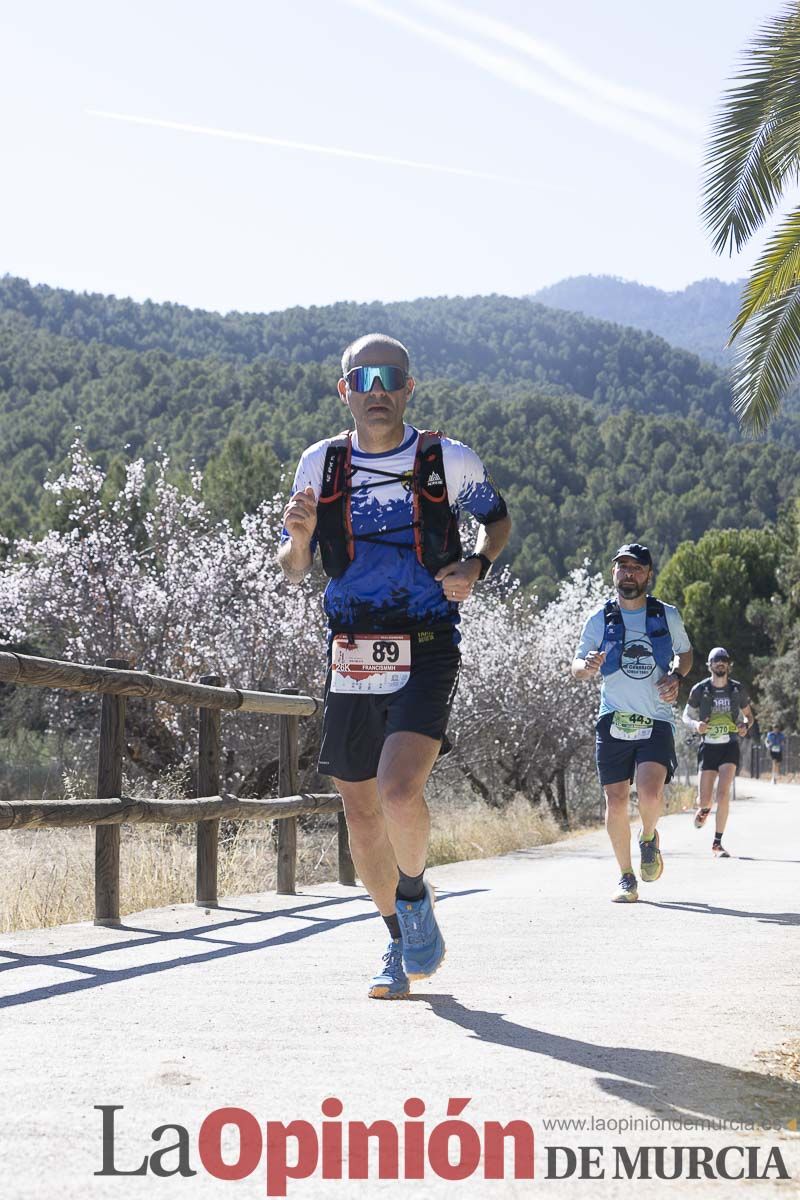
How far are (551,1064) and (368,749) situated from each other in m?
1.46

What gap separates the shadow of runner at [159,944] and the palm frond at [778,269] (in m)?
6.29

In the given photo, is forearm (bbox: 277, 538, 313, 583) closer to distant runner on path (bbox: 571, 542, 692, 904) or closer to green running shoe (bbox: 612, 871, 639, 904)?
distant runner on path (bbox: 571, 542, 692, 904)

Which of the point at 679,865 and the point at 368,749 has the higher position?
the point at 368,749

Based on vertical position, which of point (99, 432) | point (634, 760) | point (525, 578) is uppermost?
point (99, 432)

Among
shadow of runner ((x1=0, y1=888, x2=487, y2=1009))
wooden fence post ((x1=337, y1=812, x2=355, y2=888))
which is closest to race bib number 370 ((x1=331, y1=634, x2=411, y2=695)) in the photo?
shadow of runner ((x1=0, y1=888, x2=487, y2=1009))

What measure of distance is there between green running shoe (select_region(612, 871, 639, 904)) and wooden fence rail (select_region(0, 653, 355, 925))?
199cm

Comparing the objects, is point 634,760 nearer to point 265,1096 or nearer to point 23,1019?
point 23,1019

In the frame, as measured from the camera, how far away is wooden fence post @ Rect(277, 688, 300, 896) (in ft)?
32.5

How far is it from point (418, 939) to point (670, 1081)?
56.2 inches

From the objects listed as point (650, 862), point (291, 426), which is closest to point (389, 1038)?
point (650, 862)

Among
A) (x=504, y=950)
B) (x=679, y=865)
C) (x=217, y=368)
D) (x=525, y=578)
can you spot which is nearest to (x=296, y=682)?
(x=679, y=865)

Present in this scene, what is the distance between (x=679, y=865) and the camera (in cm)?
1353

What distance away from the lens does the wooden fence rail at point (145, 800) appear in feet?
22.5

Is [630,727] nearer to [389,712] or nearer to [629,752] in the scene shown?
[629,752]
